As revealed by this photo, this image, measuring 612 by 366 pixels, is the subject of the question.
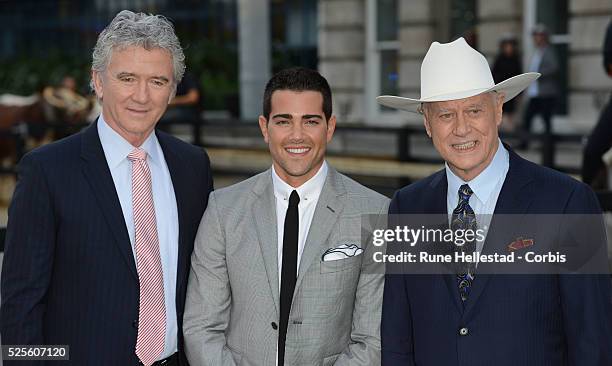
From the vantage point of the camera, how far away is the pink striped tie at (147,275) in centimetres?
367

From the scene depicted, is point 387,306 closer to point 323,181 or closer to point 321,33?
point 323,181

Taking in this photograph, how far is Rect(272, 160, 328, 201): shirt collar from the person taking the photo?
3.82m

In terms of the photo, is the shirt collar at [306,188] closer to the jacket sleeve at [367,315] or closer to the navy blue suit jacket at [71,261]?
the jacket sleeve at [367,315]

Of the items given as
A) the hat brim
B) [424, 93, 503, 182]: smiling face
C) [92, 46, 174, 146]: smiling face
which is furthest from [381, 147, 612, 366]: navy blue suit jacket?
[92, 46, 174, 146]: smiling face

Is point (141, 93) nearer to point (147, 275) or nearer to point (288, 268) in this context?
point (147, 275)

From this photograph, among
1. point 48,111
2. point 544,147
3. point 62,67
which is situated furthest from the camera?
point 62,67

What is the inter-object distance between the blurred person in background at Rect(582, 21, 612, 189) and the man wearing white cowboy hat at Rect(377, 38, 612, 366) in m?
4.32

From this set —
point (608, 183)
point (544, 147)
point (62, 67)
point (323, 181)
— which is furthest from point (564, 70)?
point (62, 67)

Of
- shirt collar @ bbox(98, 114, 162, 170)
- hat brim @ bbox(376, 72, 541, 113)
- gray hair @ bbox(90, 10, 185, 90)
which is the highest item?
gray hair @ bbox(90, 10, 185, 90)

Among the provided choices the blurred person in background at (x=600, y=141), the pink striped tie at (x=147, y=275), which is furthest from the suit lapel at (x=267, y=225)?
the blurred person in background at (x=600, y=141)

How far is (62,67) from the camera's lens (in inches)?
1307

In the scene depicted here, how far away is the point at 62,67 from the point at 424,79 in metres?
31.2

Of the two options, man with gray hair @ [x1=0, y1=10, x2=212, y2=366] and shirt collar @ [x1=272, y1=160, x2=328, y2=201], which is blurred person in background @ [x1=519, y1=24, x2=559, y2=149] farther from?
man with gray hair @ [x1=0, y1=10, x2=212, y2=366]

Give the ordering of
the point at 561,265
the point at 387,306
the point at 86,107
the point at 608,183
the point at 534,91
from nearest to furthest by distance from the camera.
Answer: the point at 561,265 → the point at 387,306 → the point at 608,183 → the point at 534,91 → the point at 86,107
